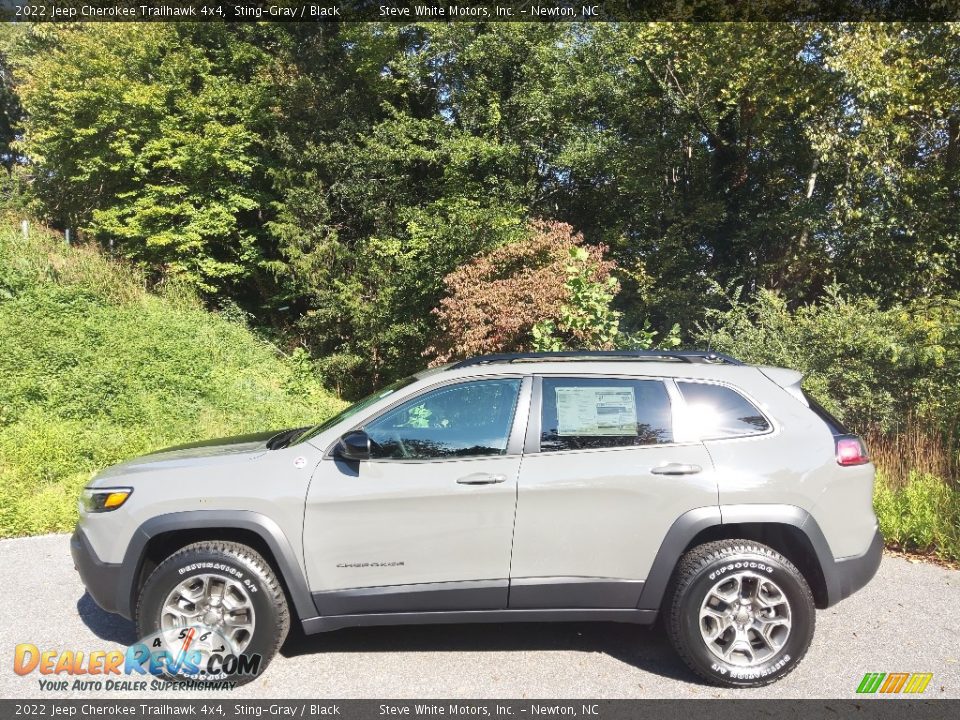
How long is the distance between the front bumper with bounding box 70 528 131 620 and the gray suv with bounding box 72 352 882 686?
0.03ft

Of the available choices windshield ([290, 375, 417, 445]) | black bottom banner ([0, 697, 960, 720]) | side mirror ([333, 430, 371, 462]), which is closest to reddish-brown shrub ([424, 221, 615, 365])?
windshield ([290, 375, 417, 445])

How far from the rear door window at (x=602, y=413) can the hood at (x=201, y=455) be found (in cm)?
161

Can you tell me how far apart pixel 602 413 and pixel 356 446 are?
1356 mm

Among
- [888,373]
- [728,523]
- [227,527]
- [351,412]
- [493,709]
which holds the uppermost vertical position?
[351,412]

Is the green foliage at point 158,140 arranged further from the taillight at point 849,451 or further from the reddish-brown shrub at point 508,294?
the taillight at point 849,451

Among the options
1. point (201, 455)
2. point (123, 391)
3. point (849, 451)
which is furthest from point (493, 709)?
point (123, 391)

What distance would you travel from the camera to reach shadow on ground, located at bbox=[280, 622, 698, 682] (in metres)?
3.94

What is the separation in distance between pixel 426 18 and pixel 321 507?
612 inches

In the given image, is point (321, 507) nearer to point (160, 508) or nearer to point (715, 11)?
point (160, 508)

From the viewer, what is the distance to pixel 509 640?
4.11m

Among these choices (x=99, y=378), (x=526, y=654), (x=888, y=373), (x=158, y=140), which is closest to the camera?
(x=526, y=654)

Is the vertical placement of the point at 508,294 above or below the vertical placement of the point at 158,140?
below

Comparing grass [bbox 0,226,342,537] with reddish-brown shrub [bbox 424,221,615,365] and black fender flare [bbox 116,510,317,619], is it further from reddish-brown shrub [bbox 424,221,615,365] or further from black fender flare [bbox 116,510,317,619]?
black fender flare [bbox 116,510,317,619]

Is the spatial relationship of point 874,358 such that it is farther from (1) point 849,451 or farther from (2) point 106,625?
(2) point 106,625
